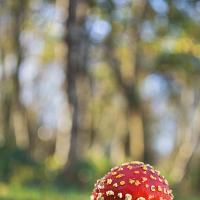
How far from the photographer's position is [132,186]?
3691 mm

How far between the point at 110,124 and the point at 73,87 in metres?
22.1

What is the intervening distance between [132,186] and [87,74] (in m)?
13.9

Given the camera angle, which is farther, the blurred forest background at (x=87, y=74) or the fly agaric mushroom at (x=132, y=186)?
the blurred forest background at (x=87, y=74)

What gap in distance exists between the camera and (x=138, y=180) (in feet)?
12.2

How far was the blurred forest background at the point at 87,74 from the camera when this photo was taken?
10.6m

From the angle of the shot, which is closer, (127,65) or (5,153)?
(5,153)

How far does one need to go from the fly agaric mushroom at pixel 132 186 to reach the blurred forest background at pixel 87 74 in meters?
3.86

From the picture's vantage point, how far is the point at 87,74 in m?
17.5

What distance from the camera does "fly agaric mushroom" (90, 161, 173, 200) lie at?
12.1 feet

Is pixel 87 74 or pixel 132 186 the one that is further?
pixel 87 74

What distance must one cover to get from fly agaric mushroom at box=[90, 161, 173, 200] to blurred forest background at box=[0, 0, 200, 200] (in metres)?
3.86

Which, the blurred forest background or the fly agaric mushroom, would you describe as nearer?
the fly agaric mushroom

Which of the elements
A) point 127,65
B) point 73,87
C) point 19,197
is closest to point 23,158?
point 73,87

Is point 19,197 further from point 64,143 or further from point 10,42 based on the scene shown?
point 10,42
